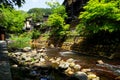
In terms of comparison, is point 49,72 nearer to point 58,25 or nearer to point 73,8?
point 58,25

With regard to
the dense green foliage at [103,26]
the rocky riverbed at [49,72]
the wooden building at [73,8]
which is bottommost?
the rocky riverbed at [49,72]

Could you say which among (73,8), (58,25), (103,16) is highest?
(73,8)

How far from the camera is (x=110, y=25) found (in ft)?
71.4

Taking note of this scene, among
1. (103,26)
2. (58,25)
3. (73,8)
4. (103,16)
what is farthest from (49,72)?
(73,8)

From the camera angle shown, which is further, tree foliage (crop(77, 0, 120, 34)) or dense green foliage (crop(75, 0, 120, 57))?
dense green foliage (crop(75, 0, 120, 57))

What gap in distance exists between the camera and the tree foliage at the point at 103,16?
21.5 meters

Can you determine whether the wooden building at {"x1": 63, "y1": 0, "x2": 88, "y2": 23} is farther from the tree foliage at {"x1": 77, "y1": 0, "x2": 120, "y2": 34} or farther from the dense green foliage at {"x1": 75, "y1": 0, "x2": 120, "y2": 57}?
the tree foliage at {"x1": 77, "y1": 0, "x2": 120, "y2": 34}

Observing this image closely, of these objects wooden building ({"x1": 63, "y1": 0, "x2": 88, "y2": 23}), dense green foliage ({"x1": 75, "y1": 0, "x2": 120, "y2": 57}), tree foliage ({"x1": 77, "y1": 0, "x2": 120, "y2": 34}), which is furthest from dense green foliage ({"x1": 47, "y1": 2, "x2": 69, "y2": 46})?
tree foliage ({"x1": 77, "y1": 0, "x2": 120, "y2": 34})

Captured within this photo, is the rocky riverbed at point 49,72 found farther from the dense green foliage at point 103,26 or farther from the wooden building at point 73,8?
the wooden building at point 73,8

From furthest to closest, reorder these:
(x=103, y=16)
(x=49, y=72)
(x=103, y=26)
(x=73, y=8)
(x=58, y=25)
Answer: (x=73, y=8) → (x=58, y=25) → (x=103, y=16) → (x=103, y=26) → (x=49, y=72)

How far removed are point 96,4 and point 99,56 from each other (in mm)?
5325

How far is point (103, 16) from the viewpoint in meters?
22.6

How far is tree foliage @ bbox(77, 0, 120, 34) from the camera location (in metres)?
21.5

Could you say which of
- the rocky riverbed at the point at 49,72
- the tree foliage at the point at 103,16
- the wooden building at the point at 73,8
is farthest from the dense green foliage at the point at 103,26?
the wooden building at the point at 73,8
